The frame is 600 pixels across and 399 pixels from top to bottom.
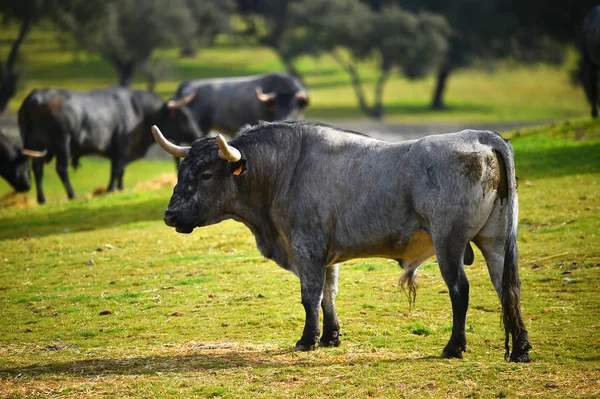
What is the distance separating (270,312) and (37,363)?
3.27 meters

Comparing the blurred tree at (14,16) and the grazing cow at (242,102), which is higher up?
the grazing cow at (242,102)

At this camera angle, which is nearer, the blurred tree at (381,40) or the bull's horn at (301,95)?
the bull's horn at (301,95)

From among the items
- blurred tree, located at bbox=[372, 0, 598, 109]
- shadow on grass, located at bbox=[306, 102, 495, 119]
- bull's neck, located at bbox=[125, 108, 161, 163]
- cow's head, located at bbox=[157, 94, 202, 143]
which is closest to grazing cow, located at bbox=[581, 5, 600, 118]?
cow's head, located at bbox=[157, 94, 202, 143]

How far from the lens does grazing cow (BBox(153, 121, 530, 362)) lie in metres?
9.80

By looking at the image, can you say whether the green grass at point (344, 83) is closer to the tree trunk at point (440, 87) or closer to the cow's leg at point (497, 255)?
the tree trunk at point (440, 87)

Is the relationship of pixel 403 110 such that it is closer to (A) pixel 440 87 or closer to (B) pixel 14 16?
(A) pixel 440 87

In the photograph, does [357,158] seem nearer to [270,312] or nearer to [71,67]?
[270,312]

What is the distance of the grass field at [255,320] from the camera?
9.20 m

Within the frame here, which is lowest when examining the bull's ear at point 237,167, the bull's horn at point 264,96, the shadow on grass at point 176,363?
the bull's horn at point 264,96

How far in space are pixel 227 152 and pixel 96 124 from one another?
17817mm

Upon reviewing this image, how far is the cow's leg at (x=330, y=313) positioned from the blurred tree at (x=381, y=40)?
60323mm

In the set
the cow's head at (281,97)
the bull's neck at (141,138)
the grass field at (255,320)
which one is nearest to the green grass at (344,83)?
the cow's head at (281,97)

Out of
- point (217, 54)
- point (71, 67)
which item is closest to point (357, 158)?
point (71, 67)

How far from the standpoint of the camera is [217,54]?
97.6 meters
